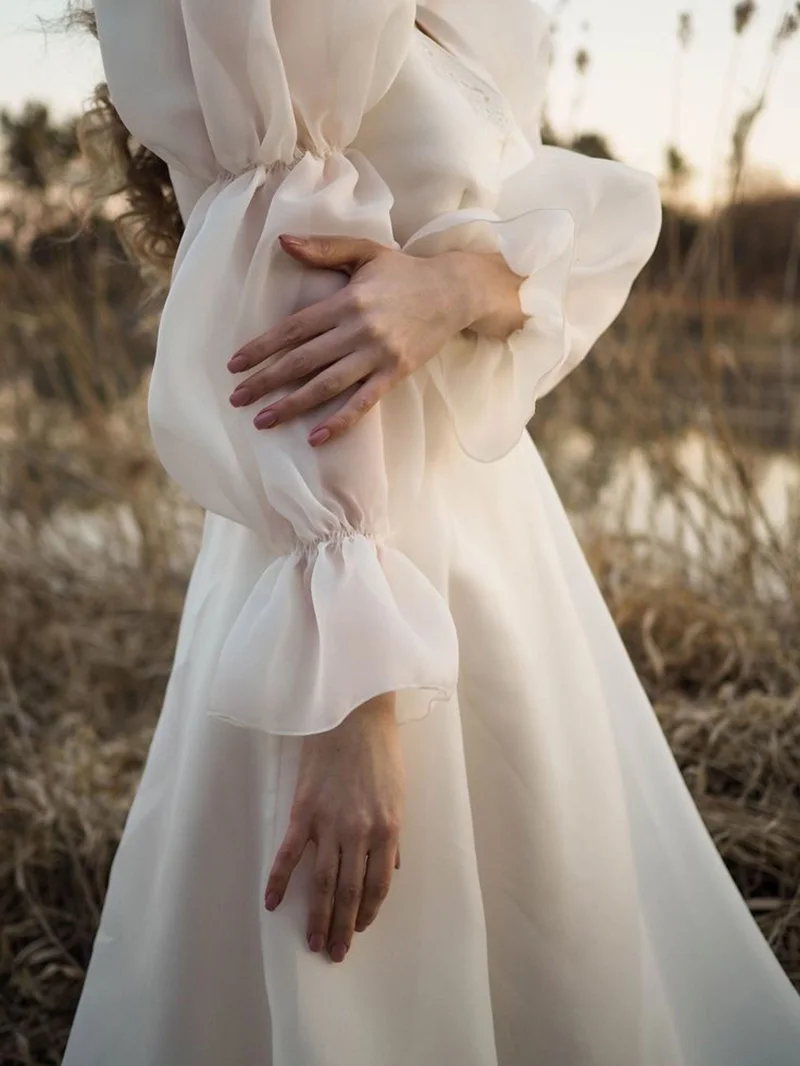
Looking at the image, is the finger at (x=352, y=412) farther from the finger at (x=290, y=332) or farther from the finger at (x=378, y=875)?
the finger at (x=378, y=875)

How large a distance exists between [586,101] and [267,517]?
166cm

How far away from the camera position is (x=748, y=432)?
2.25 m

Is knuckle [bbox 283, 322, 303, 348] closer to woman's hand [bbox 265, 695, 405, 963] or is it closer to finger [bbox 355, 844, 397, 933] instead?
woman's hand [bbox 265, 695, 405, 963]

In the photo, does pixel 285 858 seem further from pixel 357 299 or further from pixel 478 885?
pixel 357 299

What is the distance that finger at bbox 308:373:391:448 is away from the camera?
688 millimetres

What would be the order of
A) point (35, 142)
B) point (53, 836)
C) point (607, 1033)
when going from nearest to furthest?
1. point (607, 1033)
2. point (53, 836)
3. point (35, 142)

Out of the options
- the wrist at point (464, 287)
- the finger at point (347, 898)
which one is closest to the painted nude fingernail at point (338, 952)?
the finger at point (347, 898)

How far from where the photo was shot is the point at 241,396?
2.32ft

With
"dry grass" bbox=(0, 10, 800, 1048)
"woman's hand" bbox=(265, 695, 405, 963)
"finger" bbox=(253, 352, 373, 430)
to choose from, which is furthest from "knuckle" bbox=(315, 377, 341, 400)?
"dry grass" bbox=(0, 10, 800, 1048)

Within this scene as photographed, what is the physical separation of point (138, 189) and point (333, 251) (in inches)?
15.4

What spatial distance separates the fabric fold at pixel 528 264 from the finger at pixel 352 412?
107 mm

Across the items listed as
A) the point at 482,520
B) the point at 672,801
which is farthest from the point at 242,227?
the point at 672,801

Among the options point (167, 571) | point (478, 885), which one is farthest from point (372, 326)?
point (167, 571)

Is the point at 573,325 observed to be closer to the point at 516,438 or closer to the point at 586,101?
the point at 516,438
